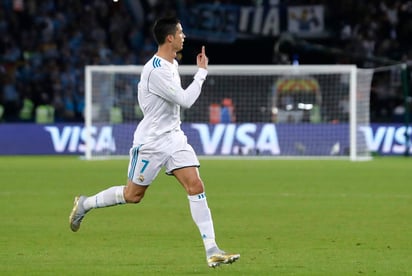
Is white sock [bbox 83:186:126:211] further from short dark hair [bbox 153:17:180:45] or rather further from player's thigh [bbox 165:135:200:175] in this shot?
short dark hair [bbox 153:17:180:45]

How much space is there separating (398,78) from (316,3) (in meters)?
3.52

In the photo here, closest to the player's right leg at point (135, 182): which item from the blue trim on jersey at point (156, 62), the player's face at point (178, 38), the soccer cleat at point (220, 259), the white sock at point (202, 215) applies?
the white sock at point (202, 215)

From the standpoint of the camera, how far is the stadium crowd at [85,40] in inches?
1407

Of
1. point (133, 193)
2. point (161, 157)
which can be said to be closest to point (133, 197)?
point (133, 193)

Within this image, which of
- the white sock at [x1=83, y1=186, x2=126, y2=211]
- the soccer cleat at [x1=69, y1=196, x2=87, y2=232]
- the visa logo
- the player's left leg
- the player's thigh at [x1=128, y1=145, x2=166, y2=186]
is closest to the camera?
the player's left leg

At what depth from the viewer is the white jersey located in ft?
34.1

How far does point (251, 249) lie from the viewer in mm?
11727

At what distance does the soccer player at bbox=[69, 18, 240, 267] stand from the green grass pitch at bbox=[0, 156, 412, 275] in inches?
25.9

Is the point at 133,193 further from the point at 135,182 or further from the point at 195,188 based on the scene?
the point at 195,188

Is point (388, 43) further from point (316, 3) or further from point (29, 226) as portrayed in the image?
point (29, 226)

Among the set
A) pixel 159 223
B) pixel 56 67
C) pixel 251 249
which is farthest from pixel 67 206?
pixel 56 67

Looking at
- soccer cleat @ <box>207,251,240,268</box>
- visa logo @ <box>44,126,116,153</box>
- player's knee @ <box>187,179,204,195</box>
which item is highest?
player's knee @ <box>187,179,204,195</box>

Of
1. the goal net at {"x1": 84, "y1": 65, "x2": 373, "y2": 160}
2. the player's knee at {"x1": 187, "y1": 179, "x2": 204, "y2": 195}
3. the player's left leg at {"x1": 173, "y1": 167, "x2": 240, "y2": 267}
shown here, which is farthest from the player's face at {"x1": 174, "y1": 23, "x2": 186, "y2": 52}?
the goal net at {"x1": 84, "y1": 65, "x2": 373, "y2": 160}

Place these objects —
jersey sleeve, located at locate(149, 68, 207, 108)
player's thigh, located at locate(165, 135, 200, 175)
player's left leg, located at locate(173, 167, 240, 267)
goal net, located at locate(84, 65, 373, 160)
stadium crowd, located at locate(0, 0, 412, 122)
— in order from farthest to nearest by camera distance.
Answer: stadium crowd, located at locate(0, 0, 412, 122), goal net, located at locate(84, 65, 373, 160), player's thigh, located at locate(165, 135, 200, 175), jersey sleeve, located at locate(149, 68, 207, 108), player's left leg, located at locate(173, 167, 240, 267)
